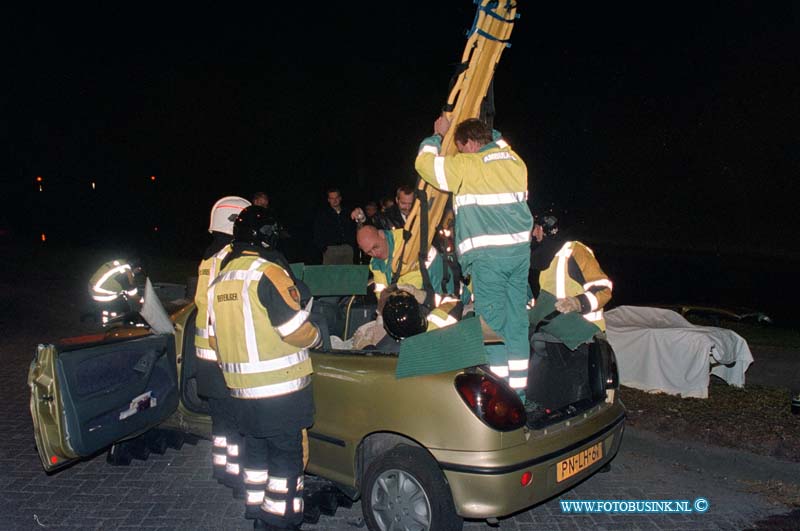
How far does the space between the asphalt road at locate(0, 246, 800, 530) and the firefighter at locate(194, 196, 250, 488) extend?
0.29 m

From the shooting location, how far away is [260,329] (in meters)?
3.54

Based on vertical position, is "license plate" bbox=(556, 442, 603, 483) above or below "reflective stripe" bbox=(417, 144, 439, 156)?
below

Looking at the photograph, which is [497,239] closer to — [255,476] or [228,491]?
[255,476]

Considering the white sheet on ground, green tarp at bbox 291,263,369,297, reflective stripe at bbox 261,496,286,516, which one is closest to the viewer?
reflective stripe at bbox 261,496,286,516

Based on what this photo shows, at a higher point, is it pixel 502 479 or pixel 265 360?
pixel 265 360

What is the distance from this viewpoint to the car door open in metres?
3.68

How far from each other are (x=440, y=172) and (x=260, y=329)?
1.39 m

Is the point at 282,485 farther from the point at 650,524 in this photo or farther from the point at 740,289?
the point at 740,289

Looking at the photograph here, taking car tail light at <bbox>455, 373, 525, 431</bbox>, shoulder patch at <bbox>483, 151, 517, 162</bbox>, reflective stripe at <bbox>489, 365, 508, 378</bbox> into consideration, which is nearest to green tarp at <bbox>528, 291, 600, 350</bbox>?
reflective stripe at <bbox>489, 365, 508, 378</bbox>

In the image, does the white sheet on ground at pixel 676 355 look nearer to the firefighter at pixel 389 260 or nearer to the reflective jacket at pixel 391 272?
the firefighter at pixel 389 260

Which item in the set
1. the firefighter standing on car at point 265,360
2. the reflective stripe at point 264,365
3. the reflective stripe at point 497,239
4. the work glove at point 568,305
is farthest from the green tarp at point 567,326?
the reflective stripe at point 264,365

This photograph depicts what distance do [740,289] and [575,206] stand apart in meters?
19.7

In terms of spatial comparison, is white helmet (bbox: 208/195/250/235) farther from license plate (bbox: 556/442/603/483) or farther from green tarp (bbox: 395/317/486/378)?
license plate (bbox: 556/442/603/483)

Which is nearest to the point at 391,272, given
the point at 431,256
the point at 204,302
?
the point at 431,256
